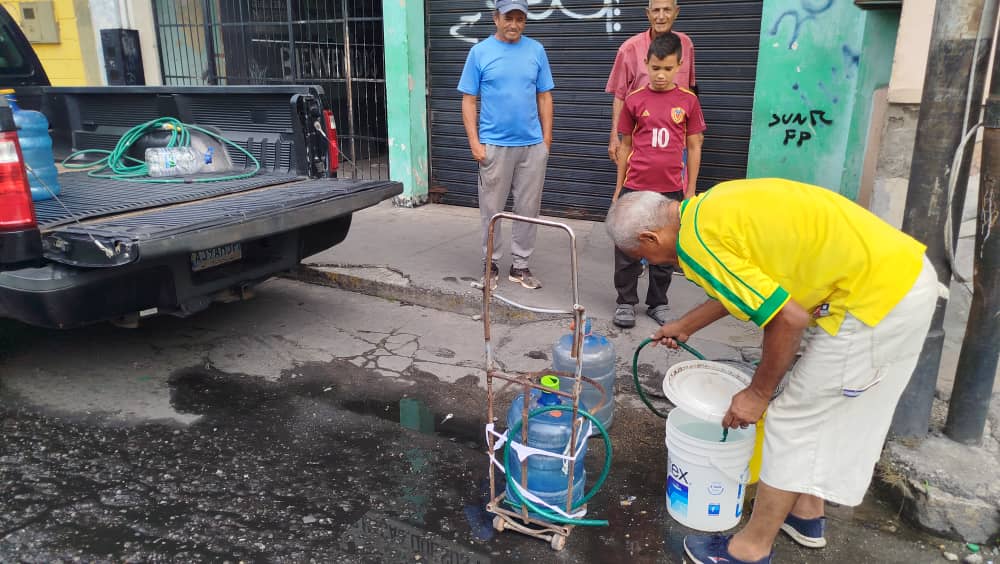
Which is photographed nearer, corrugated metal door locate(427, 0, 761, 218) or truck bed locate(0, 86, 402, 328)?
truck bed locate(0, 86, 402, 328)

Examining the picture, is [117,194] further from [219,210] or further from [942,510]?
[942,510]

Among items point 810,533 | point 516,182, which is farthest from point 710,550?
point 516,182

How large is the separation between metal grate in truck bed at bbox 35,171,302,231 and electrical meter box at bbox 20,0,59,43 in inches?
264

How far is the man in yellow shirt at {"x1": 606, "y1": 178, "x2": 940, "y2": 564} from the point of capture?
2.16 m

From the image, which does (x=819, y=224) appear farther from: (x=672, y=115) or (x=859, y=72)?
(x=859, y=72)

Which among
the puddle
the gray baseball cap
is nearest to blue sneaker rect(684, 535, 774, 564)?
the puddle

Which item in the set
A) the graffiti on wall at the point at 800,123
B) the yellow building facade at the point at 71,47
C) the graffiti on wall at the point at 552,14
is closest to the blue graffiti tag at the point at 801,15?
the graffiti on wall at the point at 800,123

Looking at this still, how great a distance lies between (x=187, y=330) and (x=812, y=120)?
491cm

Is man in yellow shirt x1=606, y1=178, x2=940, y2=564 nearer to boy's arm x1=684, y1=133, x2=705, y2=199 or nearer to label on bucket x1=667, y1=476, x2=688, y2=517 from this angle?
label on bucket x1=667, y1=476, x2=688, y2=517

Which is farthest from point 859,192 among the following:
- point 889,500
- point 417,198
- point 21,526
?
point 21,526

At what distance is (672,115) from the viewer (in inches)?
167

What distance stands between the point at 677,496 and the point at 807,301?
935 millimetres

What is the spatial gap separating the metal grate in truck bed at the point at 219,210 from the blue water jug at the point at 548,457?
6.20ft

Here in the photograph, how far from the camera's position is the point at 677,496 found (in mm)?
2742
